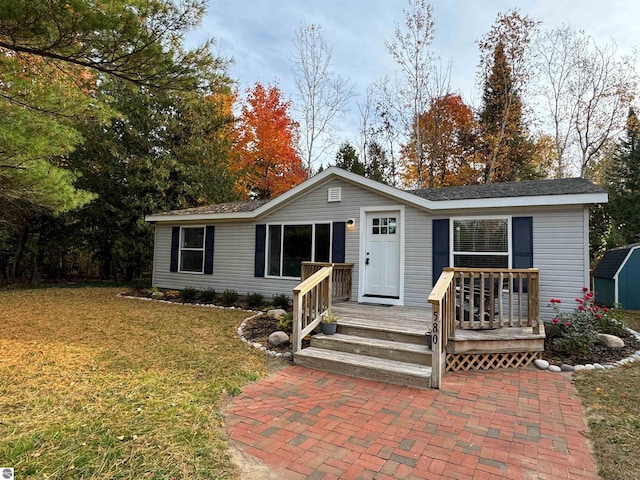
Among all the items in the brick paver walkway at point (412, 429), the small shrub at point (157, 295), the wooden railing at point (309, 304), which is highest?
the wooden railing at point (309, 304)

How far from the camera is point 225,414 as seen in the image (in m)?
3.17

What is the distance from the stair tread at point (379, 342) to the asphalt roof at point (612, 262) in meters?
9.10

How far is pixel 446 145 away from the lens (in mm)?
17000

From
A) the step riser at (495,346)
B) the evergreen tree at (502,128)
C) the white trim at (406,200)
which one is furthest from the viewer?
the evergreen tree at (502,128)

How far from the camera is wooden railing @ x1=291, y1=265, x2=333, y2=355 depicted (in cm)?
484

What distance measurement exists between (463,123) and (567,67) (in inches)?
174

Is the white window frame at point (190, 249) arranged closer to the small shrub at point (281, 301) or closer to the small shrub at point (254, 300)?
the small shrub at point (254, 300)

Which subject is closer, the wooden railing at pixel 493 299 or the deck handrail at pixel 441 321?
the deck handrail at pixel 441 321

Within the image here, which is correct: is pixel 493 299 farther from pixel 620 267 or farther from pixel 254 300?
pixel 620 267

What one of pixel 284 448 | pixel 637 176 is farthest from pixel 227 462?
pixel 637 176

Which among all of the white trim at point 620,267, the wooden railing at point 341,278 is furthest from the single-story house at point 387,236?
the white trim at point 620,267

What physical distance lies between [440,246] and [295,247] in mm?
3455

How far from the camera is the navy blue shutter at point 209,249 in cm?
1006

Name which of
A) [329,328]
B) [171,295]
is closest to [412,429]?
[329,328]
